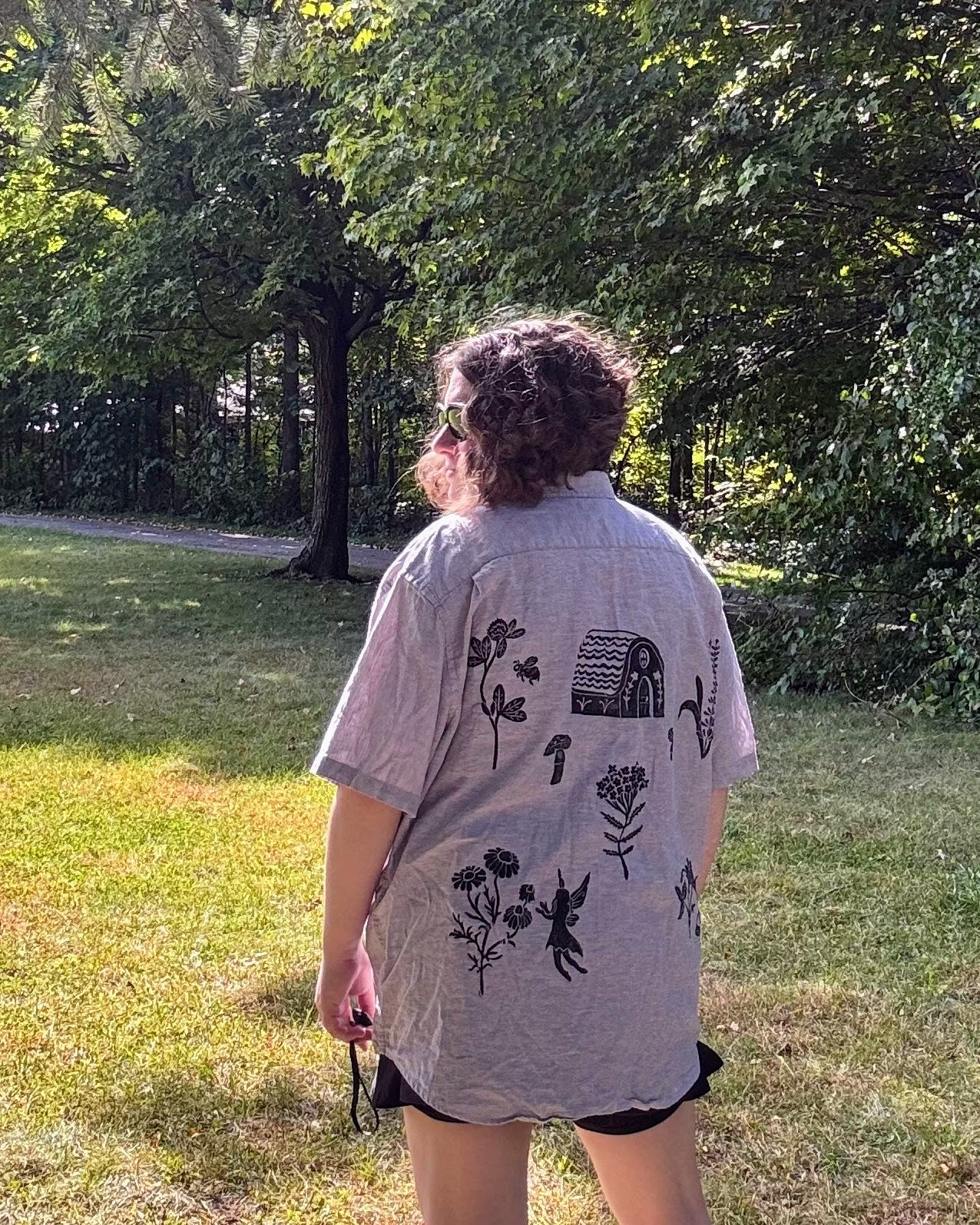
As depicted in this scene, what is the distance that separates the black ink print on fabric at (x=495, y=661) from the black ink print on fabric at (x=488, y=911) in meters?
0.14

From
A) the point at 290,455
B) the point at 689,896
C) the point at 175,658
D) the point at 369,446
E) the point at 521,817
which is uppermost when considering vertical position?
the point at 369,446

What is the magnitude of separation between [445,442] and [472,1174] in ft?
3.38

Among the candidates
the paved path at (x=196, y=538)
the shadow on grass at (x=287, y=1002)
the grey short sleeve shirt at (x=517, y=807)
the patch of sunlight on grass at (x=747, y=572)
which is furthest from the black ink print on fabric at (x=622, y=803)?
the paved path at (x=196, y=538)

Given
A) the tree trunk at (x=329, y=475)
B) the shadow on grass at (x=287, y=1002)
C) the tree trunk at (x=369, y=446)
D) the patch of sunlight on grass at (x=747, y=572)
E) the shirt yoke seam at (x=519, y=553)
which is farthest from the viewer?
the tree trunk at (x=369, y=446)

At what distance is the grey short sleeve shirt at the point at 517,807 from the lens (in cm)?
164

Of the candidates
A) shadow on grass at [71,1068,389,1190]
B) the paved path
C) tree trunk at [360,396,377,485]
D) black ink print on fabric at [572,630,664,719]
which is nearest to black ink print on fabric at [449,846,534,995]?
black ink print on fabric at [572,630,664,719]

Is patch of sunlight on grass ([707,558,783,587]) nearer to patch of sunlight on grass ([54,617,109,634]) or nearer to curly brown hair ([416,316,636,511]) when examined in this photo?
patch of sunlight on grass ([54,617,109,634])

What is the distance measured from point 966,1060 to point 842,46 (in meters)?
5.46

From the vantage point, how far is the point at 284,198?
11195 millimetres

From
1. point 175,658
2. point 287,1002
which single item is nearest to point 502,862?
point 287,1002

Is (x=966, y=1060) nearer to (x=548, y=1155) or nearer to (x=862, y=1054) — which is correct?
(x=862, y=1054)

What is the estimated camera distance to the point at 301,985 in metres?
3.84

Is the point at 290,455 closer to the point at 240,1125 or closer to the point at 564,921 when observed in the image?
the point at 240,1125

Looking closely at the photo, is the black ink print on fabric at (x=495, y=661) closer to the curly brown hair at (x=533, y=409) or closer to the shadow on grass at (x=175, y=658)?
the curly brown hair at (x=533, y=409)
